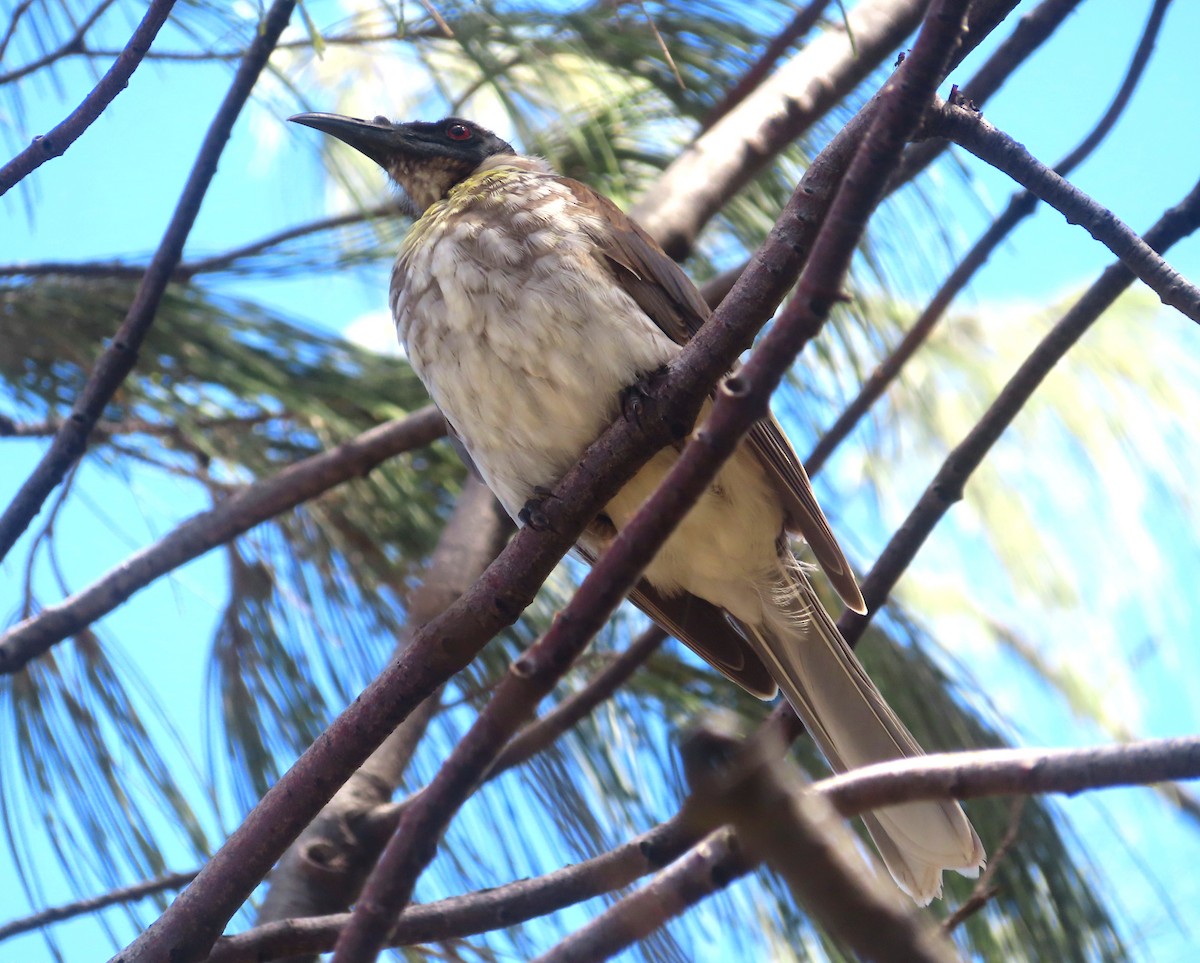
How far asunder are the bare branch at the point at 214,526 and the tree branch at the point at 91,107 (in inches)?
36.8

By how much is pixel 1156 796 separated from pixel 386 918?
247 centimetres

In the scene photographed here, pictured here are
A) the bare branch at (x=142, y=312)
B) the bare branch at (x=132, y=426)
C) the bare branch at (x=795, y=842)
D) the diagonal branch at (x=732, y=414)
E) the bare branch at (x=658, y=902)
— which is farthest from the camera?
the bare branch at (x=132, y=426)

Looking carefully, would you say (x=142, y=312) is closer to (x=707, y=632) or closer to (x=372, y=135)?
(x=372, y=135)

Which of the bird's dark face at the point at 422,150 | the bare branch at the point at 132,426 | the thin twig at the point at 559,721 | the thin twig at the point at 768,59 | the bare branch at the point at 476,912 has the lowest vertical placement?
the bare branch at the point at 476,912

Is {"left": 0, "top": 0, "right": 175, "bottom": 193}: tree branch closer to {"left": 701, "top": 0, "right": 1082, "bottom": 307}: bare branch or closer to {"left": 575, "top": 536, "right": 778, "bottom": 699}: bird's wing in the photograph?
{"left": 701, "top": 0, "right": 1082, "bottom": 307}: bare branch

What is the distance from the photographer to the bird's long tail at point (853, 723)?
7.18 feet

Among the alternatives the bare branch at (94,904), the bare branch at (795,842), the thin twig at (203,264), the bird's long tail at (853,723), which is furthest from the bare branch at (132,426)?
the bare branch at (795,842)

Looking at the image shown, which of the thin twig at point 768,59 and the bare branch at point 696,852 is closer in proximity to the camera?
the bare branch at point 696,852

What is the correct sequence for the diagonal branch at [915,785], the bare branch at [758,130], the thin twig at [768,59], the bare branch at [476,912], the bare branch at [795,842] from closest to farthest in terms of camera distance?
the bare branch at [795,842], the diagonal branch at [915,785], the bare branch at [476,912], the bare branch at [758,130], the thin twig at [768,59]

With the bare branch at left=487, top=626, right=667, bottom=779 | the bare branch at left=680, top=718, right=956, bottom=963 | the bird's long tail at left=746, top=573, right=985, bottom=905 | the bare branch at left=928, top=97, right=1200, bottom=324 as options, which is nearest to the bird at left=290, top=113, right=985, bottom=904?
the bird's long tail at left=746, top=573, right=985, bottom=905

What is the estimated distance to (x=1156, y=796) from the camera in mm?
3104

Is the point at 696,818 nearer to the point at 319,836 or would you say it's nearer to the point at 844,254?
the point at 844,254

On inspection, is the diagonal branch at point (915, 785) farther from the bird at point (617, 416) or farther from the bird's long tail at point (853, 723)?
the bird at point (617, 416)

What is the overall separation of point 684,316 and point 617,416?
1.17 feet
